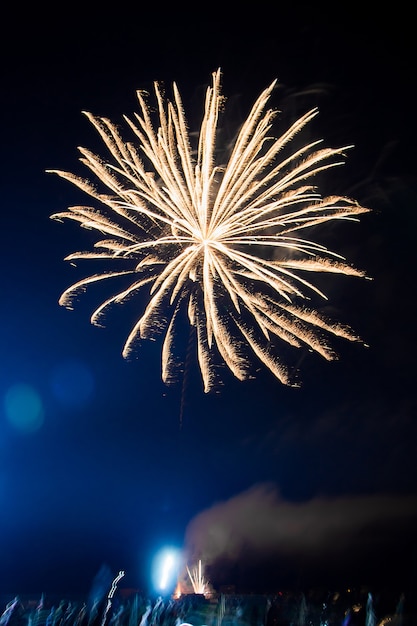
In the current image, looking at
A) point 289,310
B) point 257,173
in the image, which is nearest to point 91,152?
point 257,173

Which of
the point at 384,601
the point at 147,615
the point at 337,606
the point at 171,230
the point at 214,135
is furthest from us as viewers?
the point at 337,606

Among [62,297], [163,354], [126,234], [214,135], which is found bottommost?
[163,354]

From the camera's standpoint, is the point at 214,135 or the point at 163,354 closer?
the point at 214,135

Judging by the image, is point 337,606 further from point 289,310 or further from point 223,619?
point 289,310

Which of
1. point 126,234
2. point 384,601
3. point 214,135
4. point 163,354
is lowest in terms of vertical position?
point 384,601

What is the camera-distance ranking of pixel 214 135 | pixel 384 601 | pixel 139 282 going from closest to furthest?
pixel 214 135 < pixel 139 282 < pixel 384 601

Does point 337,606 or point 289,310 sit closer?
point 289,310

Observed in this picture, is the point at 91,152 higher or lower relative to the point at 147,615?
higher

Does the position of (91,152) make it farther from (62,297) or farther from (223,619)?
(223,619)

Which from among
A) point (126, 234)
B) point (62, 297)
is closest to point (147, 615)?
point (62, 297)
